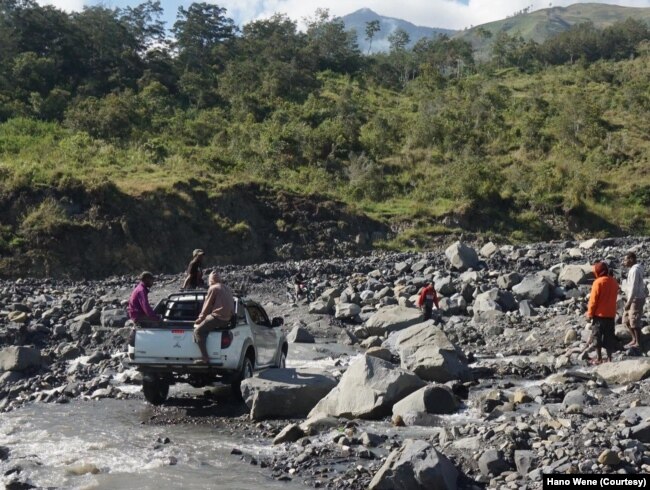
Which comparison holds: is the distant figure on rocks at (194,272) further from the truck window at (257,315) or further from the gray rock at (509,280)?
the gray rock at (509,280)

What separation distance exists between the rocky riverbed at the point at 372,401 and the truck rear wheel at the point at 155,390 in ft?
0.51

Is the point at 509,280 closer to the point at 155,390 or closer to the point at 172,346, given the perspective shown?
the point at 155,390

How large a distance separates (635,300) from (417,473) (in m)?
7.87

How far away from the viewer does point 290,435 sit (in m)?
9.87

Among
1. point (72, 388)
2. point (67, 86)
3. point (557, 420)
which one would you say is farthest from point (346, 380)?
point (67, 86)

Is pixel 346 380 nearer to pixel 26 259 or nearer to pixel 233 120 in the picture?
pixel 26 259

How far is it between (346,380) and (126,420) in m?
3.32

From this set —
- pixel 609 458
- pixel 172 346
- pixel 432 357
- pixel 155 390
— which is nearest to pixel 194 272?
pixel 155 390

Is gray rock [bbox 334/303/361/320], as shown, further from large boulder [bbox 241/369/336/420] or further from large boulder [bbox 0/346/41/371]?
large boulder [bbox 241/369/336/420]

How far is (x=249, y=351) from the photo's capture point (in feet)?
40.9

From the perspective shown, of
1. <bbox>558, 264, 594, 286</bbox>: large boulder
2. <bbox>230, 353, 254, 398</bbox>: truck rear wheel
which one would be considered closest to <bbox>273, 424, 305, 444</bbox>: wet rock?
<bbox>230, 353, 254, 398</bbox>: truck rear wheel

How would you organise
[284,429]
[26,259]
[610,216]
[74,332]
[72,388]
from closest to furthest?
[284,429], [72,388], [74,332], [26,259], [610,216]

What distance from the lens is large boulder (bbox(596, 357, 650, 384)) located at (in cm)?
1192

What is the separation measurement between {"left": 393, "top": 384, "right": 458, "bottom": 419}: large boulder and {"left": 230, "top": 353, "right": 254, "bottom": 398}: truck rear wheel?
8.60 feet
